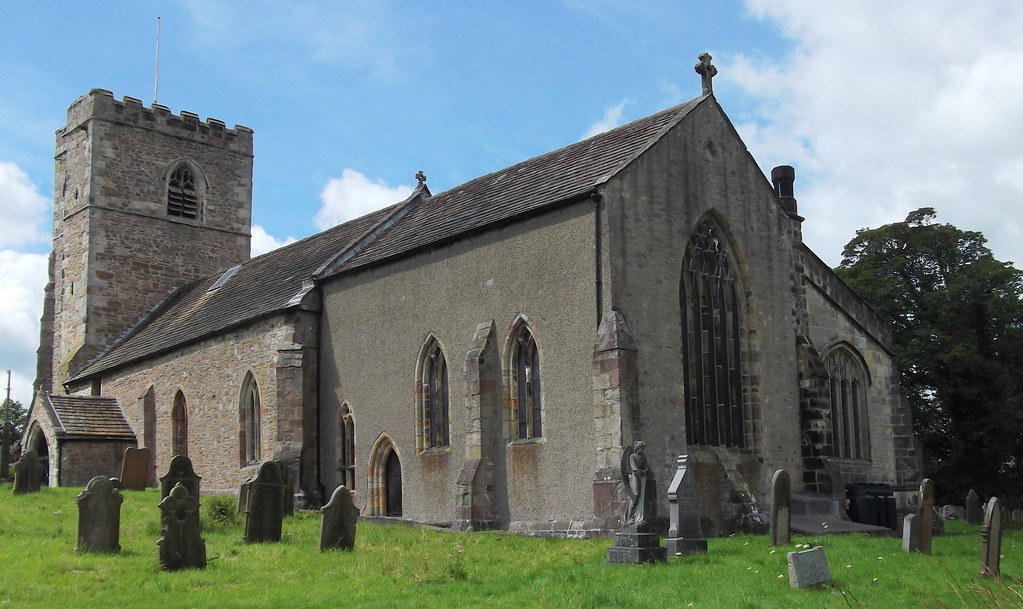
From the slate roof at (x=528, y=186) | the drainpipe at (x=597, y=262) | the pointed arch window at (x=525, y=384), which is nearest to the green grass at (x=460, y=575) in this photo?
the pointed arch window at (x=525, y=384)

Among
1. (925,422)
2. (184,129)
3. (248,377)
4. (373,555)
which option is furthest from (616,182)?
(184,129)

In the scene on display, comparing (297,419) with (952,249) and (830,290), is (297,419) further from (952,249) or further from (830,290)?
(952,249)

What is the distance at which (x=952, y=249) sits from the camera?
35.9 m

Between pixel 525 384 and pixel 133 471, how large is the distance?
11882 mm

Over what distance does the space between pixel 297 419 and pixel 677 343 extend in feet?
31.5

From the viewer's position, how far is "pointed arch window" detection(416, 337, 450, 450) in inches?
860

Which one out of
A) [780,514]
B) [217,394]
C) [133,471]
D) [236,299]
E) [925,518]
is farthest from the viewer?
[236,299]

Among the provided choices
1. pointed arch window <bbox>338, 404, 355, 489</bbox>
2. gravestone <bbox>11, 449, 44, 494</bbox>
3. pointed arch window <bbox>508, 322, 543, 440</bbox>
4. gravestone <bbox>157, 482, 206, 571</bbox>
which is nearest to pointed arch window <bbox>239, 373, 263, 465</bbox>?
Result: pointed arch window <bbox>338, 404, 355, 489</bbox>

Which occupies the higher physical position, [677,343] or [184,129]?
[184,129]

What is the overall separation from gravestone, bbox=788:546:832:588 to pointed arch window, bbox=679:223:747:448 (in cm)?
796

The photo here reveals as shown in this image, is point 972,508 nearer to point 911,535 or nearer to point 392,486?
point 911,535

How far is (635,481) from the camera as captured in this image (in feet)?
49.3

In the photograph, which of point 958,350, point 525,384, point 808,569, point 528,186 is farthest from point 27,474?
point 958,350

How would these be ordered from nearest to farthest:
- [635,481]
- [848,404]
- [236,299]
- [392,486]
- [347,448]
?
1. [635,481]
2. [392,486]
3. [347,448]
4. [848,404]
5. [236,299]
